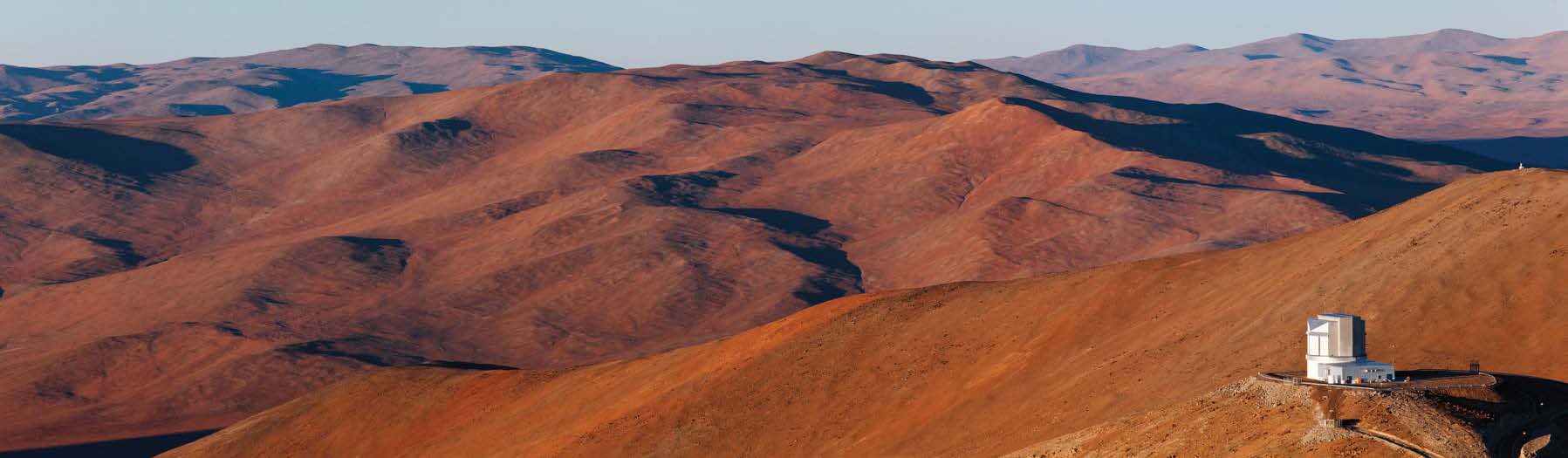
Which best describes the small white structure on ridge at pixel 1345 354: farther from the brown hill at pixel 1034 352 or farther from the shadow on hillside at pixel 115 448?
the shadow on hillside at pixel 115 448

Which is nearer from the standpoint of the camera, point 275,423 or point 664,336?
point 275,423

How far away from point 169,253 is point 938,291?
139m

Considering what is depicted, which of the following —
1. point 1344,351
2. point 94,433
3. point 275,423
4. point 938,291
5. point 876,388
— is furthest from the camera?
point 94,433

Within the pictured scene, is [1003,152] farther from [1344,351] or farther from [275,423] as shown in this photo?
[1344,351]

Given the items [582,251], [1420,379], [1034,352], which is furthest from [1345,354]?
[582,251]

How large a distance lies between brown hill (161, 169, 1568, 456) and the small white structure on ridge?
Answer: 107 inches

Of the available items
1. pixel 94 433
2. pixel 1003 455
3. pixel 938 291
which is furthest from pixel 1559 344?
pixel 94 433

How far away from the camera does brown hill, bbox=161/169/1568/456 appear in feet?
149

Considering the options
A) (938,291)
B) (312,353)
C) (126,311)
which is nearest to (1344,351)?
(938,291)

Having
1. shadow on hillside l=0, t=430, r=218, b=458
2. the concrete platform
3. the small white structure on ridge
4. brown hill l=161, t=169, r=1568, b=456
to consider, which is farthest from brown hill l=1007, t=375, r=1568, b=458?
shadow on hillside l=0, t=430, r=218, b=458

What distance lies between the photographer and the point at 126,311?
15562 centimetres

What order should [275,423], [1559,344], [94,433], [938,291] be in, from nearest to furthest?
1. [1559,344]
2. [938,291]
3. [275,423]
4. [94,433]

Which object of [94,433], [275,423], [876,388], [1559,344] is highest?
[1559,344]

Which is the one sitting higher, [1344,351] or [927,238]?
[1344,351]
